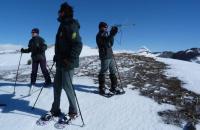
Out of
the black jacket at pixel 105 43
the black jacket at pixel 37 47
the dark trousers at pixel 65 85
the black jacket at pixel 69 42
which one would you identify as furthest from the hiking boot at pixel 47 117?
the black jacket at pixel 37 47

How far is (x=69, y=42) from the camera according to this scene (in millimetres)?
8164

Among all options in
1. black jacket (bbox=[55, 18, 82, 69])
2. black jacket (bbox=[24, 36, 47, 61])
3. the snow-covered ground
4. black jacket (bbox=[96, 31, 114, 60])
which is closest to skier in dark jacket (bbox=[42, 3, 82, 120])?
black jacket (bbox=[55, 18, 82, 69])

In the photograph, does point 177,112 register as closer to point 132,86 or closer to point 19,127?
point 132,86

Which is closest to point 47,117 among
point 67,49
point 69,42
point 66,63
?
point 66,63

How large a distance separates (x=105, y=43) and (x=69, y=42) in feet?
10.4

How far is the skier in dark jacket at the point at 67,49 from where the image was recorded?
8070 mm

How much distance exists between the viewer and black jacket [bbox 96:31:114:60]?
10992mm

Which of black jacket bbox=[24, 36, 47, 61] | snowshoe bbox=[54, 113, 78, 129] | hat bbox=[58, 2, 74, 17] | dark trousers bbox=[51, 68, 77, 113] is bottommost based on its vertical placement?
snowshoe bbox=[54, 113, 78, 129]

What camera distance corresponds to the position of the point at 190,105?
1041cm

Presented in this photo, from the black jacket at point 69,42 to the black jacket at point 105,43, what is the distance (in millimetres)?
2828

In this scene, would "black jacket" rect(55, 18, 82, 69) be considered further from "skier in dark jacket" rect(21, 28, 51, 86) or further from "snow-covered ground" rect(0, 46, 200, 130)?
"skier in dark jacket" rect(21, 28, 51, 86)

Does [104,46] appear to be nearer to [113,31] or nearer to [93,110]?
[113,31]

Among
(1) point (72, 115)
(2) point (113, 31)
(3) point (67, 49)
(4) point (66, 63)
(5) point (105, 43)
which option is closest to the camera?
(4) point (66, 63)

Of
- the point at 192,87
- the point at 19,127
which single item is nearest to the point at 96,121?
the point at 19,127
